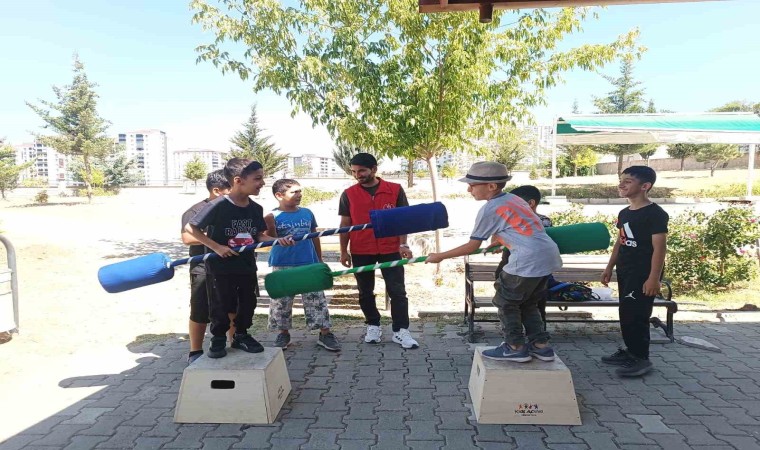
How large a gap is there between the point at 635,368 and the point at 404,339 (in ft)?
6.68

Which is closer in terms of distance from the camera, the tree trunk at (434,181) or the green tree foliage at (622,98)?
the tree trunk at (434,181)

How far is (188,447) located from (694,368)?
13.6 ft

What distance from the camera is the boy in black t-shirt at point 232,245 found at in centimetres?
363

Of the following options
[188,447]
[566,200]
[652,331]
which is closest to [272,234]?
[188,447]

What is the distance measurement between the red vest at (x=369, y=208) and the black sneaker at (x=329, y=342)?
35.5 inches

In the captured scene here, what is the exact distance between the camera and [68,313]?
21.1ft

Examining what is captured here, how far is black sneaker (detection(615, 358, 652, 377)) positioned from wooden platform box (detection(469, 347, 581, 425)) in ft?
3.50

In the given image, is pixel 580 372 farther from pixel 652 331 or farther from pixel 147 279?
pixel 147 279

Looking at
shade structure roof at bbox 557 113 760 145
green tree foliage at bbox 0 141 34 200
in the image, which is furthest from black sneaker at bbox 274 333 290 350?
green tree foliage at bbox 0 141 34 200

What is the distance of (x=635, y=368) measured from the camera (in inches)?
163

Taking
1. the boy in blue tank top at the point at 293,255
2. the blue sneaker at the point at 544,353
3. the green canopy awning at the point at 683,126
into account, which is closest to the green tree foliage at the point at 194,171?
the green canopy awning at the point at 683,126

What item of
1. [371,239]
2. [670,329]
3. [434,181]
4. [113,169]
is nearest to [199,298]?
[371,239]

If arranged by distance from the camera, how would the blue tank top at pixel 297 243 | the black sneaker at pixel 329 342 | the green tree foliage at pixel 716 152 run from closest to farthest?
1. the blue tank top at pixel 297 243
2. the black sneaker at pixel 329 342
3. the green tree foliage at pixel 716 152

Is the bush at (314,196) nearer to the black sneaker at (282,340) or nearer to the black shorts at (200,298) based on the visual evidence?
the black sneaker at (282,340)
